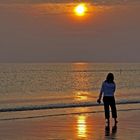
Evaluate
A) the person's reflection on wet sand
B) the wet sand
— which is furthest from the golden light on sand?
the person's reflection on wet sand

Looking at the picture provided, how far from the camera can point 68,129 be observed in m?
18.0

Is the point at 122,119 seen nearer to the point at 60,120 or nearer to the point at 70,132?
the point at 60,120

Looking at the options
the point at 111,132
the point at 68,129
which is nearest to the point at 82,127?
the point at 68,129

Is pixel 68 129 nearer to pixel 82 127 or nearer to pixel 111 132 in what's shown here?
pixel 82 127

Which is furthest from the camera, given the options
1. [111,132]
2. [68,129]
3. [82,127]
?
[82,127]

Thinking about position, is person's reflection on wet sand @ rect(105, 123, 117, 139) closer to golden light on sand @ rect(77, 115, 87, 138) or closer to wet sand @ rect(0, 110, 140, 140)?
wet sand @ rect(0, 110, 140, 140)

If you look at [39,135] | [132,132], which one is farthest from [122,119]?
[39,135]

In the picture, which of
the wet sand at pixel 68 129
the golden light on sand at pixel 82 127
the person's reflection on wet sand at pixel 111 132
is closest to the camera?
the wet sand at pixel 68 129

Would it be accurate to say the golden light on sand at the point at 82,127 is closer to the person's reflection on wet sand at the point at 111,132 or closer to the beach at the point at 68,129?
the beach at the point at 68,129

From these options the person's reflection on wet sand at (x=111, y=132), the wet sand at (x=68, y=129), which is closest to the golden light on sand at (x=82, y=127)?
the wet sand at (x=68, y=129)

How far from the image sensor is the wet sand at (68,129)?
16.1 meters

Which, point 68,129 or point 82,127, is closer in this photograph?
point 68,129

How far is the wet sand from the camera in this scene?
16109 millimetres

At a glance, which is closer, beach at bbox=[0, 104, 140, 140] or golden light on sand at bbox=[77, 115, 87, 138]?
beach at bbox=[0, 104, 140, 140]
